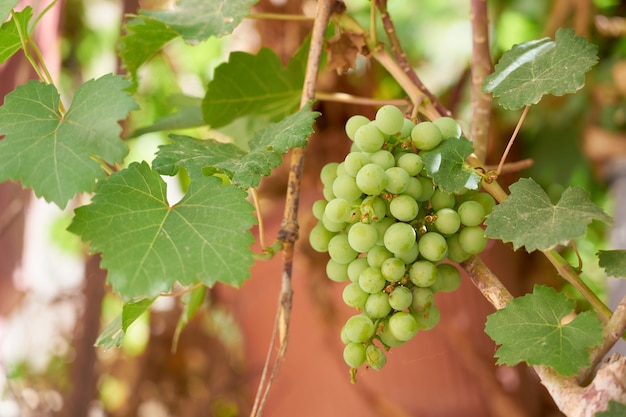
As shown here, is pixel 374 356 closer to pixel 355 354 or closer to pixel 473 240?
pixel 355 354

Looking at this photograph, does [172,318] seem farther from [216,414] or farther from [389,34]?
[389,34]

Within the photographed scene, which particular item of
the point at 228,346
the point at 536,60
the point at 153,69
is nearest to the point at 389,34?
the point at 536,60

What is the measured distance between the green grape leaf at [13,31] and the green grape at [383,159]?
355 millimetres

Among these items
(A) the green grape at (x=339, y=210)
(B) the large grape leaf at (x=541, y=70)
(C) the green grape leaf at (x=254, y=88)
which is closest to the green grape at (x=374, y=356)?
(A) the green grape at (x=339, y=210)

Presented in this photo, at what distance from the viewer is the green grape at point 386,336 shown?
18.9 inches

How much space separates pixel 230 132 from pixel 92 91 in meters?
0.28

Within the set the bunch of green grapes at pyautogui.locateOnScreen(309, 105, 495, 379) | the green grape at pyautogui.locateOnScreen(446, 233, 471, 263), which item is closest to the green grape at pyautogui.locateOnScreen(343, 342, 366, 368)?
the bunch of green grapes at pyautogui.locateOnScreen(309, 105, 495, 379)

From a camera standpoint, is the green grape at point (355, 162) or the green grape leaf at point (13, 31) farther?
the green grape leaf at point (13, 31)

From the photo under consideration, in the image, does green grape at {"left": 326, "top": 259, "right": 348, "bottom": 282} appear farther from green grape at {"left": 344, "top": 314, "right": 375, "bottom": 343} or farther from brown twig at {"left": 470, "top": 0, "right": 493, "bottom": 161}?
brown twig at {"left": 470, "top": 0, "right": 493, "bottom": 161}

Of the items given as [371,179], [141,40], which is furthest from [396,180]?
[141,40]

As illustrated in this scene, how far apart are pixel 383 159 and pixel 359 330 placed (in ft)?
0.44

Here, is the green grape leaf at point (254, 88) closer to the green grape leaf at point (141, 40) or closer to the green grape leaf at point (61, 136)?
the green grape leaf at point (141, 40)

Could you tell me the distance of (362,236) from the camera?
0.46 meters

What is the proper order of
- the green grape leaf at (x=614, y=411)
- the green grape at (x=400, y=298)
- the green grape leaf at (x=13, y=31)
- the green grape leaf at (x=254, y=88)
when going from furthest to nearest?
the green grape leaf at (x=254, y=88) → the green grape leaf at (x=13, y=31) → the green grape at (x=400, y=298) → the green grape leaf at (x=614, y=411)
